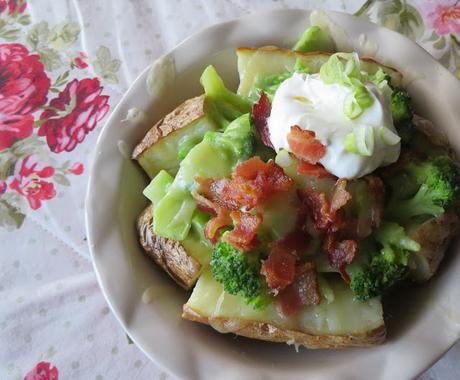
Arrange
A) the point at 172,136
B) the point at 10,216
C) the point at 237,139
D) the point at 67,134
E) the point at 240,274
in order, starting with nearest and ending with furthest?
the point at 240,274, the point at 237,139, the point at 172,136, the point at 10,216, the point at 67,134

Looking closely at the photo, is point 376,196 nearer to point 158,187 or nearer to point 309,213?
point 309,213

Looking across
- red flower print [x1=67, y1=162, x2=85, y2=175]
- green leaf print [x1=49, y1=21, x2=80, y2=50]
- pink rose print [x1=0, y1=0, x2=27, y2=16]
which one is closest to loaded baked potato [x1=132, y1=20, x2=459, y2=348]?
red flower print [x1=67, y1=162, x2=85, y2=175]

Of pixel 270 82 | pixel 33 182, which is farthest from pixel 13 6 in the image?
pixel 270 82

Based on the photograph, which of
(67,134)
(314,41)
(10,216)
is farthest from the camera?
(67,134)

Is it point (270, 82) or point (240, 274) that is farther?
point (270, 82)

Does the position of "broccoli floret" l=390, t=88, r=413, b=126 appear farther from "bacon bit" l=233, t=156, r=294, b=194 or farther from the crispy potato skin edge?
the crispy potato skin edge
